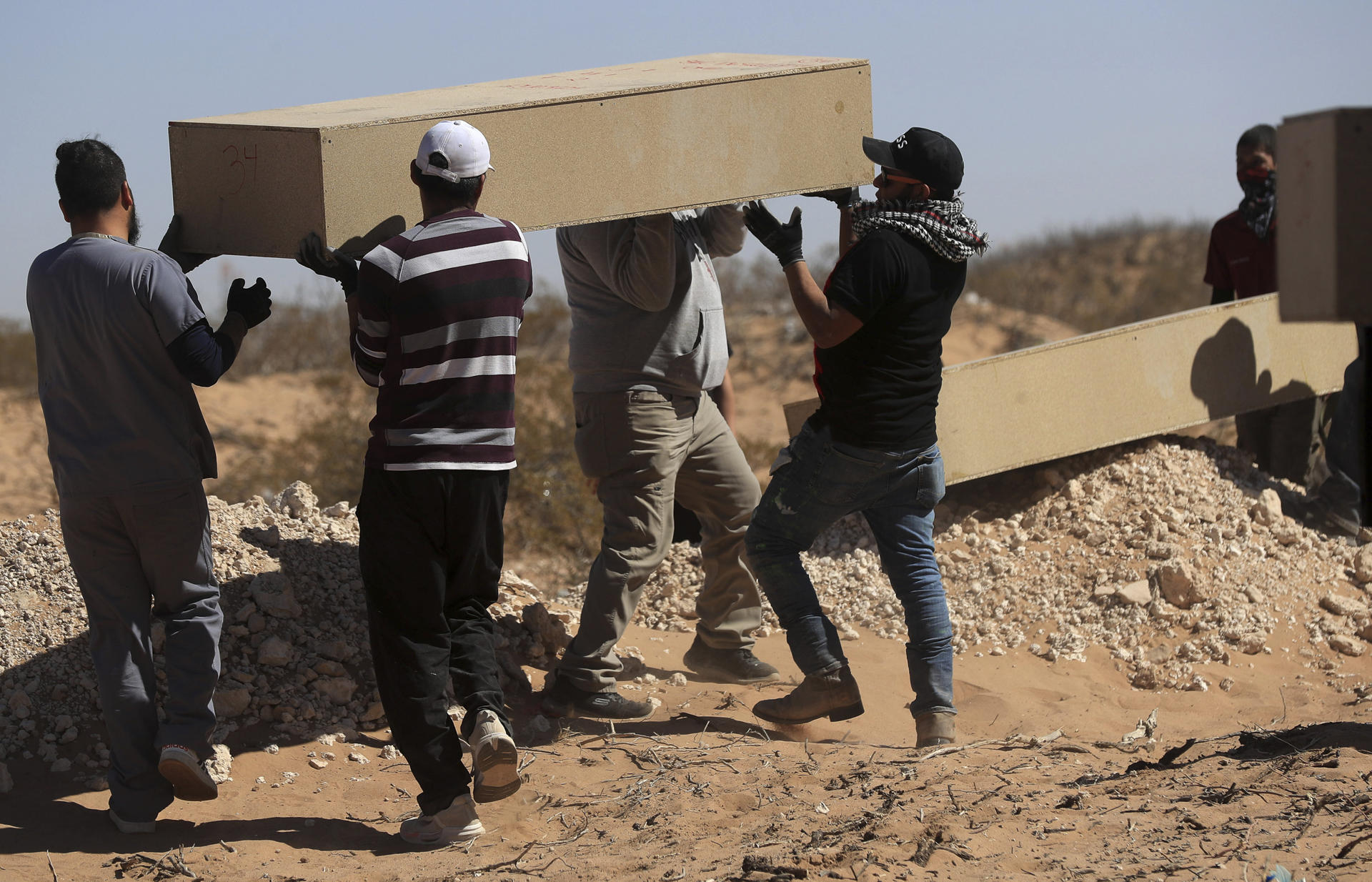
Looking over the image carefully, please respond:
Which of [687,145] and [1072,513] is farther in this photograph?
[1072,513]

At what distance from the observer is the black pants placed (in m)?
3.16

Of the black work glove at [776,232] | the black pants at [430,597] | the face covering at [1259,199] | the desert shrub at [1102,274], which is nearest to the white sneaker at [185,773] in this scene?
the black pants at [430,597]

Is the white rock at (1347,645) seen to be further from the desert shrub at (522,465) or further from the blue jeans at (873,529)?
the desert shrub at (522,465)

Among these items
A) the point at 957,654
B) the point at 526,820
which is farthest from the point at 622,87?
the point at 957,654

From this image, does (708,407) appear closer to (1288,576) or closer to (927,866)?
(927,866)

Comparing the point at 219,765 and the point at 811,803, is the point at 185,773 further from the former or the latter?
the point at 811,803

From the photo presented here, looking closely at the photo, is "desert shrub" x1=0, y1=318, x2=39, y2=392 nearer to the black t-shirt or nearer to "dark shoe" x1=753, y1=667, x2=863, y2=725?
"dark shoe" x1=753, y1=667, x2=863, y2=725

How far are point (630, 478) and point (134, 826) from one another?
71.7 inches

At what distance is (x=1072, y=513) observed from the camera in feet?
19.3

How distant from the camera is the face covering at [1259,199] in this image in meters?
6.14

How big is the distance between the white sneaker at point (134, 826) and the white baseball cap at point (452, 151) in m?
1.97

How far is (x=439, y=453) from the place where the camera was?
3.11 metres

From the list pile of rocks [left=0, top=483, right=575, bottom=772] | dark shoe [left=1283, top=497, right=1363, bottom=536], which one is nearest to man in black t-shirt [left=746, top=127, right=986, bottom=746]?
pile of rocks [left=0, top=483, right=575, bottom=772]

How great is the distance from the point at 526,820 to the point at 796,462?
136cm
